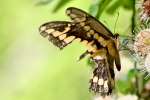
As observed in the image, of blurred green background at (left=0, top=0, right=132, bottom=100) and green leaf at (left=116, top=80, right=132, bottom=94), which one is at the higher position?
blurred green background at (left=0, top=0, right=132, bottom=100)

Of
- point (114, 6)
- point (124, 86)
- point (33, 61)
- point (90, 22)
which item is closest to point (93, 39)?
point (90, 22)

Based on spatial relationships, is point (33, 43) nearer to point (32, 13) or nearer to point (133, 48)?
point (32, 13)

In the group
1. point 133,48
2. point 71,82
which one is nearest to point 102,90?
point 133,48

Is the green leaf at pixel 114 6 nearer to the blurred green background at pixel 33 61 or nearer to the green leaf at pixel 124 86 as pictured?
the green leaf at pixel 124 86

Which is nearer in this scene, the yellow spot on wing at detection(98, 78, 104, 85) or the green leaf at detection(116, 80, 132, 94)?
the yellow spot on wing at detection(98, 78, 104, 85)

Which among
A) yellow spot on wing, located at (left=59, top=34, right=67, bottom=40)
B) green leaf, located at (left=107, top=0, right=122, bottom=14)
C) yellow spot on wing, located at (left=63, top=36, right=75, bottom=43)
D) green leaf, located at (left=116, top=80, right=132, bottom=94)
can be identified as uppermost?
green leaf, located at (left=107, top=0, right=122, bottom=14)

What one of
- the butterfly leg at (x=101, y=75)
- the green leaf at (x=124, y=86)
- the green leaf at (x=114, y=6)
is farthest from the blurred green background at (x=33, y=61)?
the butterfly leg at (x=101, y=75)

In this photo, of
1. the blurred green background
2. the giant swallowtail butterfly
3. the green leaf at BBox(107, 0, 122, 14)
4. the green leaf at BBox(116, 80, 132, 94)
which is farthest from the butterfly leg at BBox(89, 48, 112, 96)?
the blurred green background

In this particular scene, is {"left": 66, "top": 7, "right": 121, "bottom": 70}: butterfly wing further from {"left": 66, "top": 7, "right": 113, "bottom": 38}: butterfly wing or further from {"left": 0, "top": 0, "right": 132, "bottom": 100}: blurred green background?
{"left": 0, "top": 0, "right": 132, "bottom": 100}: blurred green background
